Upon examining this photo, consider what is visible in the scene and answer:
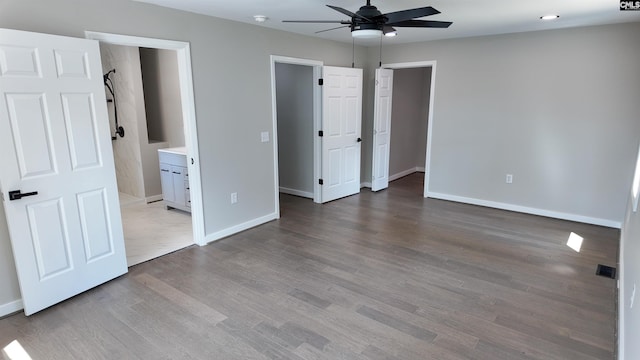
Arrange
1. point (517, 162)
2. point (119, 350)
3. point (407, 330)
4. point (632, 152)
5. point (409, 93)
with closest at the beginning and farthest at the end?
point (119, 350)
point (407, 330)
point (632, 152)
point (517, 162)
point (409, 93)

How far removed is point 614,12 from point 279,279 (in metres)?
4.24

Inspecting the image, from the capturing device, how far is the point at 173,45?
3467 millimetres

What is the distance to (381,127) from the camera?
6.23 metres

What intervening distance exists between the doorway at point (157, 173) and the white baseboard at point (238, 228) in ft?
0.37

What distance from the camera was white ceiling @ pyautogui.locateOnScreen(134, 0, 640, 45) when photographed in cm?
317

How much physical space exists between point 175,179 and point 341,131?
8.53ft

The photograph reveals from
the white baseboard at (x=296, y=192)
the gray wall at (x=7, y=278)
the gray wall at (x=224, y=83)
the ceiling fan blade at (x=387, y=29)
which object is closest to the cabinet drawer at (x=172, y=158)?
the gray wall at (x=224, y=83)

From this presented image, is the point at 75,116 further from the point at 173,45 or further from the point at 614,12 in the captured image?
the point at 614,12

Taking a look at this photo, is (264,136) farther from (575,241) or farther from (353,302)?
(575,241)

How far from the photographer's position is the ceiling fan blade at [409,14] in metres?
2.35

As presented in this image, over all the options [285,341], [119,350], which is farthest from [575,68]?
[119,350]

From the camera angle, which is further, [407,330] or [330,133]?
[330,133]

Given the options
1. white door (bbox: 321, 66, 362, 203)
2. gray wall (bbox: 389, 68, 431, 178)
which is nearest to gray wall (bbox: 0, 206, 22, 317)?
white door (bbox: 321, 66, 362, 203)

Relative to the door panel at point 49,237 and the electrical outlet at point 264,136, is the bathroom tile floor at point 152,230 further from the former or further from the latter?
the electrical outlet at point 264,136
